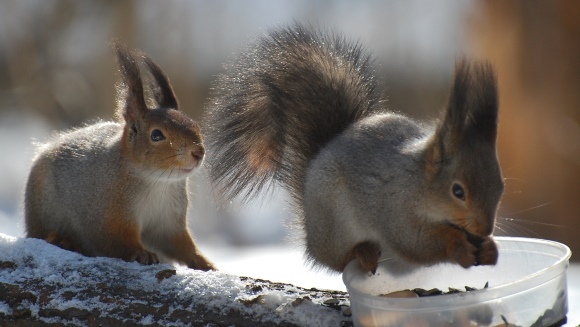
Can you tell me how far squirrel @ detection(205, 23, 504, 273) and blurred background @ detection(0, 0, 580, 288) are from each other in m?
2.48

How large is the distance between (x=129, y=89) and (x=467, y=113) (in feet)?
3.05

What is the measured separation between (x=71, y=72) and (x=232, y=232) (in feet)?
6.99

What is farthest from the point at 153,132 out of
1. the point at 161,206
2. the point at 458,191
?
the point at 458,191

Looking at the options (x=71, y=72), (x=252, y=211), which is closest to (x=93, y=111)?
(x=71, y=72)

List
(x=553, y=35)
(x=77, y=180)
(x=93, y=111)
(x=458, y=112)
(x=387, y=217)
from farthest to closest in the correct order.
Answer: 1. (x=93, y=111)
2. (x=553, y=35)
3. (x=77, y=180)
4. (x=387, y=217)
5. (x=458, y=112)

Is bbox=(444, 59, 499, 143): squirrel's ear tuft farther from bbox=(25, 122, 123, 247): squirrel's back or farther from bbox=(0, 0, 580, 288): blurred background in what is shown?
bbox=(0, 0, 580, 288): blurred background

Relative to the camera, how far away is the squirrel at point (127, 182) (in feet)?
6.91

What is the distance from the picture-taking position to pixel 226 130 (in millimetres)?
2252

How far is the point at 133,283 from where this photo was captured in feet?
5.99

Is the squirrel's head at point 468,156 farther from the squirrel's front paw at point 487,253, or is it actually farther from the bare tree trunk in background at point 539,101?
the bare tree trunk in background at point 539,101

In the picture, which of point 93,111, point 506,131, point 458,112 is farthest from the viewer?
point 93,111

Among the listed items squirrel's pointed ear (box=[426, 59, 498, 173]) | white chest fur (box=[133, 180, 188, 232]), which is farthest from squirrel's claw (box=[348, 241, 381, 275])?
white chest fur (box=[133, 180, 188, 232])

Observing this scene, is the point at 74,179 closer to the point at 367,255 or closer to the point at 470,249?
the point at 367,255

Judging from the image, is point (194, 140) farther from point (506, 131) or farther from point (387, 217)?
point (506, 131)
